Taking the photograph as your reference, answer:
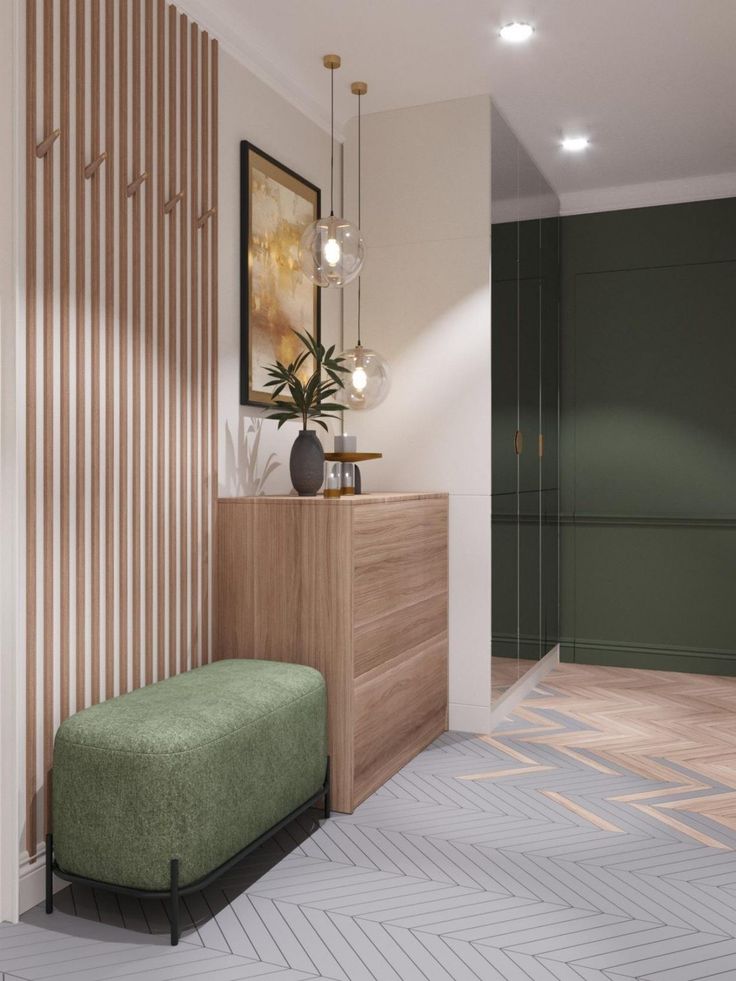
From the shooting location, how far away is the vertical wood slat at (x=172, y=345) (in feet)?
9.25

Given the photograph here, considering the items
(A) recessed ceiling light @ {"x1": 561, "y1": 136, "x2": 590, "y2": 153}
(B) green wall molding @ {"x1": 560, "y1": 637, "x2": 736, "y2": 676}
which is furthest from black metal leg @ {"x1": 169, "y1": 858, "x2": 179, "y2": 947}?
(A) recessed ceiling light @ {"x1": 561, "y1": 136, "x2": 590, "y2": 153}

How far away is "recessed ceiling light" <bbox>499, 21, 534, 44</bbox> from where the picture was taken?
125 inches

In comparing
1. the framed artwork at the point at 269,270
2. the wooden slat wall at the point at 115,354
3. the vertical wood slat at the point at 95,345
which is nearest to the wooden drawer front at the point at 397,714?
the wooden slat wall at the point at 115,354

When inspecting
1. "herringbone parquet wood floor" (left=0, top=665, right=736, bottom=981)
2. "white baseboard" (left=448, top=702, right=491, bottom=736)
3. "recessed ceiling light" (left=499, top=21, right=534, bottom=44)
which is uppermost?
"recessed ceiling light" (left=499, top=21, right=534, bottom=44)

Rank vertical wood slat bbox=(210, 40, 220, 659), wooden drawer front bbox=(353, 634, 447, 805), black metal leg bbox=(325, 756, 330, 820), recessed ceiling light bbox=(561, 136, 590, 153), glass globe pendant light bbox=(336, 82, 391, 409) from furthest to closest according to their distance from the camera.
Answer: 1. recessed ceiling light bbox=(561, 136, 590, 153)
2. glass globe pendant light bbox=(336, 82, 391, 409)
3. vertical wood slat bbox=(210, 40, 220, 659)
4. wooden drawer front bbox=(353, 634, 447, 805)
5. black metal leg bbox=(325, 756, 330, 820)

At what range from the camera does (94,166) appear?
2424 mm

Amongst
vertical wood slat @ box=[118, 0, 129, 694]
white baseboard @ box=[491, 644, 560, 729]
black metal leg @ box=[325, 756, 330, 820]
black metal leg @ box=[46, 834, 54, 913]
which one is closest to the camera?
black metal leg @ box=[46, 834, 54, 913]

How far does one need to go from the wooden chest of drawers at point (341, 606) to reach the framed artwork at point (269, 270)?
630 millimetres

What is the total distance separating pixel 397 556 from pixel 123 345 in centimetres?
125

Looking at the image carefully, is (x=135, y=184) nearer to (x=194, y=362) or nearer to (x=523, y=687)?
(x=194, y=362)

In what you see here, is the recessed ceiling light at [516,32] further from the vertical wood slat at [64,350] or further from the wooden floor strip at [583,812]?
the wooden floor strip at [583,812]

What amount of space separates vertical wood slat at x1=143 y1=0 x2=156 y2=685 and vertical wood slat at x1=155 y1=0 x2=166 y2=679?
1.4 inches

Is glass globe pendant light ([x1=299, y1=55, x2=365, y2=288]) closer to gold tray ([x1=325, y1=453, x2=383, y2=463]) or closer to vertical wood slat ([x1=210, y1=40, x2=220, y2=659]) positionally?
vertical wood slat ([x1=210, y1=40, x2=220, y2=659])

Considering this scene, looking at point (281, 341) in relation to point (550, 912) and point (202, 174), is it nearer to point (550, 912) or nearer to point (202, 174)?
point (202, 174)
